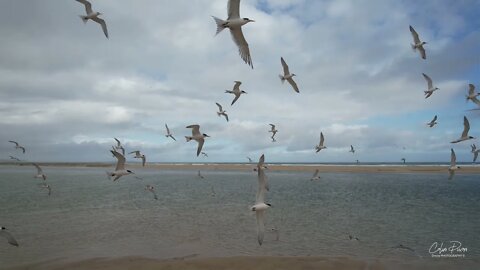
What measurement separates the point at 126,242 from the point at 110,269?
3.17 meters

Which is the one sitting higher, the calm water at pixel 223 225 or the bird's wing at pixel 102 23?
the bird's wing at pixel 102 23

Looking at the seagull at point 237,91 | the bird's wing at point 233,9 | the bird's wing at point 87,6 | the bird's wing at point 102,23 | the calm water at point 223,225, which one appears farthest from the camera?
the seagull at point 237,91

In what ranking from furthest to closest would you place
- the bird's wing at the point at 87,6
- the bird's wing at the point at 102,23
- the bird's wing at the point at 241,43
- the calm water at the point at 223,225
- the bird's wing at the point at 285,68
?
the bird's wing at the point at 285,68
the bird's wing at the point at 102,23
the bird's wing at the point at 87,6
the calm water at the point at 223,225
the bird's wing at the point at 241,43

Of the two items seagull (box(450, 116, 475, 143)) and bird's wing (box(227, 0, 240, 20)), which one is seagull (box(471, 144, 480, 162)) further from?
bird's wing (box(227, 0, 240, 20))

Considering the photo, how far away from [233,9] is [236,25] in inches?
19.2

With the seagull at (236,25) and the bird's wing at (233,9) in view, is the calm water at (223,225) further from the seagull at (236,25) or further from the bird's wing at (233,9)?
the bird's wing at (233,9)

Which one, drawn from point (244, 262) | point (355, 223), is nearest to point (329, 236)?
point (355, 223)

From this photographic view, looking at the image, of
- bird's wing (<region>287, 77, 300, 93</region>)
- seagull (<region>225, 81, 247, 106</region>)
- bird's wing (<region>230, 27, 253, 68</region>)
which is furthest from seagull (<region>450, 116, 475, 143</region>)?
bird's wing (<region>230, 27, 253, 68</region>)

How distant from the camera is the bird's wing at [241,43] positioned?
12.4 meters

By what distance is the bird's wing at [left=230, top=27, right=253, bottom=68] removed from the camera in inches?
488

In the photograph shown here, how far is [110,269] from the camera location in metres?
12.5

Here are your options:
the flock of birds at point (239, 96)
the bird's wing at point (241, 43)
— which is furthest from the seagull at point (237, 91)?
the bird's wing at point (241, 43)

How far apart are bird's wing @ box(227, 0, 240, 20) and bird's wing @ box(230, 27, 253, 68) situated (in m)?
0.40

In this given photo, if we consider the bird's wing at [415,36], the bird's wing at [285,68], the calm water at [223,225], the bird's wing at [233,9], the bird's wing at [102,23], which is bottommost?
the calm water at [223,225]
